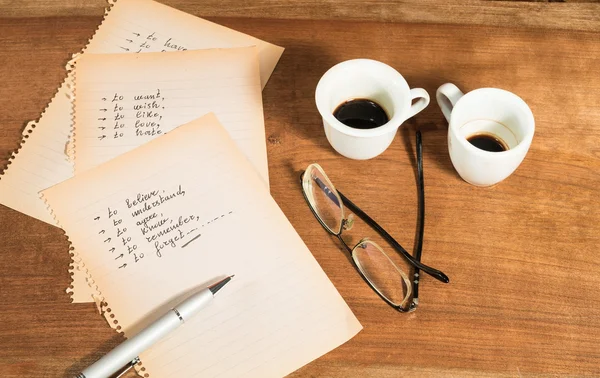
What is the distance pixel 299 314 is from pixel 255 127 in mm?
266

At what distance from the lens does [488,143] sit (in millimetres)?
732

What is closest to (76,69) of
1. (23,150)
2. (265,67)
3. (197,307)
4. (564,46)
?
(23,150)

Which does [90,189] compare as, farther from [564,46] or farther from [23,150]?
[564,46]

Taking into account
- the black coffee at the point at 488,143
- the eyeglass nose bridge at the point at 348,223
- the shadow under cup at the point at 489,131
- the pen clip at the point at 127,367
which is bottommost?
the pen clip at the point at 127,367

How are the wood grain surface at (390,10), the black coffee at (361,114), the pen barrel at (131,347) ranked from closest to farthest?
1. the pen barrel at (131,347)
2. the black coffee at (361,114)
3. the wood grain surface at (390,10)

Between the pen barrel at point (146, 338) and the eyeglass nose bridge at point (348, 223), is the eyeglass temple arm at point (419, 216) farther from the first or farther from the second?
the pen barrel at point (146, 338)

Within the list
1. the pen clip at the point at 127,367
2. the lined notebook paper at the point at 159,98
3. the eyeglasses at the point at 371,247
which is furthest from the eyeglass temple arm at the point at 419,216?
the pen clip at the point at 127,367

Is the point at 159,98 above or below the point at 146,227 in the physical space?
above

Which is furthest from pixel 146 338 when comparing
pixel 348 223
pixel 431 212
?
pixel 431 212

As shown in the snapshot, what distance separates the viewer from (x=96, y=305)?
2.26 ft

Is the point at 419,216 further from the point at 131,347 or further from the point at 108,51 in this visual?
the point at 108,51

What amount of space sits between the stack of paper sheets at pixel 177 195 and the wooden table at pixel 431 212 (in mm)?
24

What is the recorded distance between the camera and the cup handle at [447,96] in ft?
2.38

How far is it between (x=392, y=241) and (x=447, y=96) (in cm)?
20
